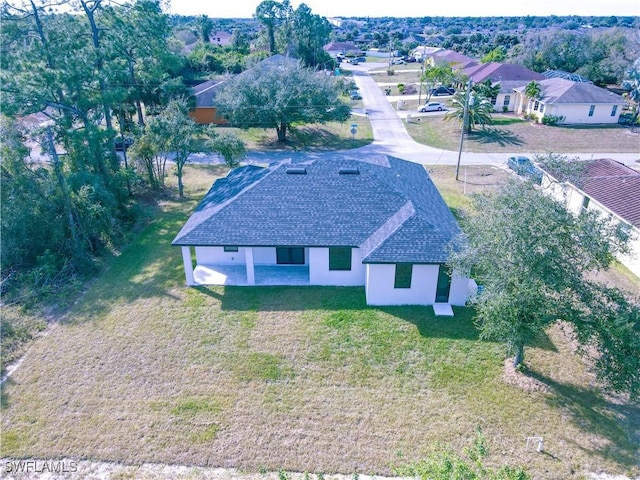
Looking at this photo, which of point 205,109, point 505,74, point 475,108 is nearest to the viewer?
point 475,108

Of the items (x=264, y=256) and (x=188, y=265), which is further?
(x=264, y=256)

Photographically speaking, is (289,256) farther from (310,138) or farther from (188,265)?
(310,138)

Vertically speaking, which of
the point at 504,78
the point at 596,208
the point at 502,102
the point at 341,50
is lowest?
the point at 596,208

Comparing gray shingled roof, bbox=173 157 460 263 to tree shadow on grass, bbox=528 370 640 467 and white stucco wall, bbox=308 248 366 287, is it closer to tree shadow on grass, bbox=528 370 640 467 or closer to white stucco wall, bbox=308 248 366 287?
white stucco wall, bbox=308 248 366 287

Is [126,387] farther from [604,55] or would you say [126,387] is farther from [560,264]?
[604,55]

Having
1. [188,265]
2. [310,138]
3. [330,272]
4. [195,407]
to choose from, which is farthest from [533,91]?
[195,407]

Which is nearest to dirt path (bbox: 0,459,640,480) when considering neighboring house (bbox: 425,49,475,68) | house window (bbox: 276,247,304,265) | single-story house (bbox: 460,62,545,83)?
house window (bbox: 276,247,304,265)

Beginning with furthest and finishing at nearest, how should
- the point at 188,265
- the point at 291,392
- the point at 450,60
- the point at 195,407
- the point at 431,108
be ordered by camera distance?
1. the point at 450,60
2. the point at 431,108
3. the point at 188,265
4. the point at 291,392
5. the point at 195,407
